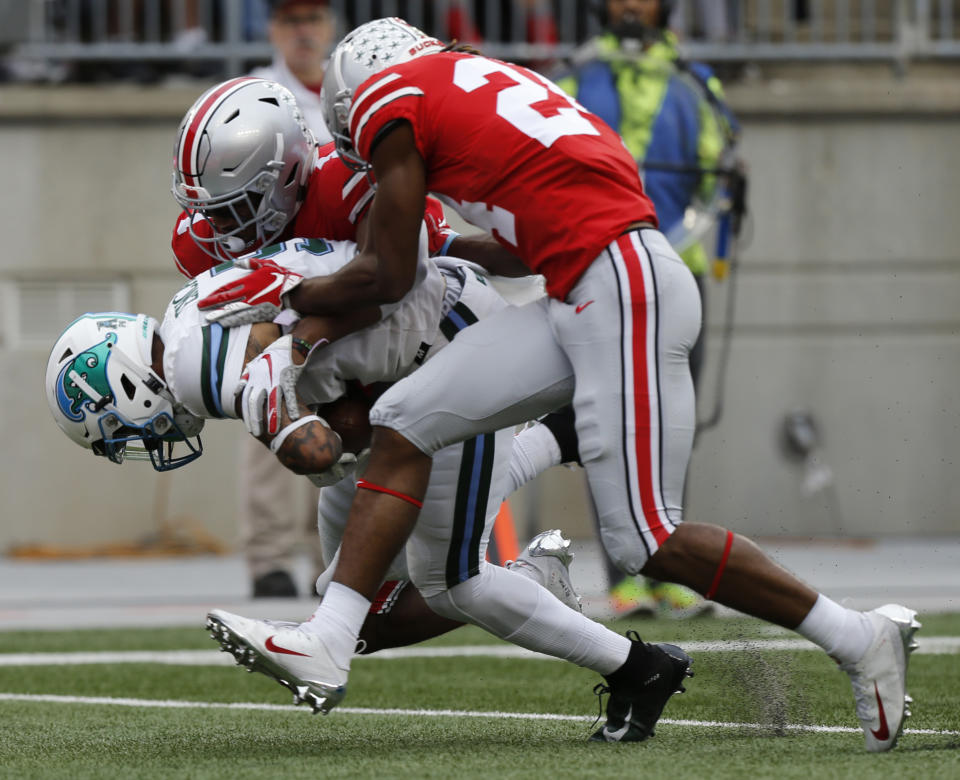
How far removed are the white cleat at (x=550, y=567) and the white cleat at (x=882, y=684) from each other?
0.86 meters

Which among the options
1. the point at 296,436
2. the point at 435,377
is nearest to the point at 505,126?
the point at 435,377

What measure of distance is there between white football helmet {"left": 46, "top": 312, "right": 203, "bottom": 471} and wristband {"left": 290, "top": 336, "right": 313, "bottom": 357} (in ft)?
1.10

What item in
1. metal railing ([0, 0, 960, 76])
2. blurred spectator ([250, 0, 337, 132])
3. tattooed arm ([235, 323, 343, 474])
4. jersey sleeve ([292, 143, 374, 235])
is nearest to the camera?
tattooed arm ([235, 323, 343, 474])

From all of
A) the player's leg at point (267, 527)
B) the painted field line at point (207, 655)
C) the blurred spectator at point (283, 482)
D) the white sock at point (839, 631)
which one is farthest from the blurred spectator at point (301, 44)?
the white sock at point (839, 631)

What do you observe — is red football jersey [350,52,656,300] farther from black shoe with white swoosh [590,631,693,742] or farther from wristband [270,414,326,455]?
black shoe with white swoosh [590,631,693,742]

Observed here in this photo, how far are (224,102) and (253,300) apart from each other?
55cm

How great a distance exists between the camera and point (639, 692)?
13.5 feet

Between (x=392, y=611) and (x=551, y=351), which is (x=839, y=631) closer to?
(x=551, y=351)

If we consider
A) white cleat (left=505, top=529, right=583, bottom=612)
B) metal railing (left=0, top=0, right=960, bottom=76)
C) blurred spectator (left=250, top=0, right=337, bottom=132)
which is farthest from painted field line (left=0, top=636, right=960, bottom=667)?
metal railing (left=0, top=0, right=960, bottom=76)

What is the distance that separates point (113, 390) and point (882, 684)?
174 cm

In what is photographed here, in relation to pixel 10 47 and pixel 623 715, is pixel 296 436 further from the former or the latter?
pixel 10 47

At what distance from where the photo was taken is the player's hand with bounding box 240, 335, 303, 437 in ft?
12.2

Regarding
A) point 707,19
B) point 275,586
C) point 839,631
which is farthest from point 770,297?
point 839,631

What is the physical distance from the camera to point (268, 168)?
4086 millimetres
